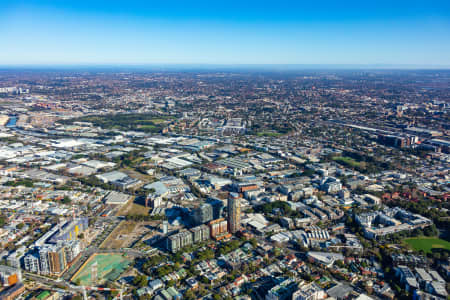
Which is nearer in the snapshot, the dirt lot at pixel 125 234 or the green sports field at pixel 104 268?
the green sports field at pixel 104 268

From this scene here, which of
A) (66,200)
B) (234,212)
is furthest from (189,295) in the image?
(66,200)

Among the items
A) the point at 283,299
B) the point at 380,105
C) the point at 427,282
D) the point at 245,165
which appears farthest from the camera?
the point at 380,105

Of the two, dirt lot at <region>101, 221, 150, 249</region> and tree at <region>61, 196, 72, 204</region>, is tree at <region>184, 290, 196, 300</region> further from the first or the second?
tree at <region>61, 196, 72, 204</region>

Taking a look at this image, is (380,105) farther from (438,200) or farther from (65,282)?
(65,282)

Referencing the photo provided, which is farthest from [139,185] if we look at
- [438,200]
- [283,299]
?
[438,200]

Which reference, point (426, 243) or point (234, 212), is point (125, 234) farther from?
point (426, 243)

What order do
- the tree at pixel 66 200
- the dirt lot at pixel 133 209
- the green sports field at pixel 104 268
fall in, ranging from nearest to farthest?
the green sports field at pixel 104 268 → the dirt lot at pixel 133 209 → the tree at pixel 66 200

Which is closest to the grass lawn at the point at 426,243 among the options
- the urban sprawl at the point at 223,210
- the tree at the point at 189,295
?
the urban sprawl at the point at 223,210

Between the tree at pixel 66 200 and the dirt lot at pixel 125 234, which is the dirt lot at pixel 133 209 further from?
the tree at pixel 66 200

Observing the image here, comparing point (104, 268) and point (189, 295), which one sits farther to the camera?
point (104, 268)
